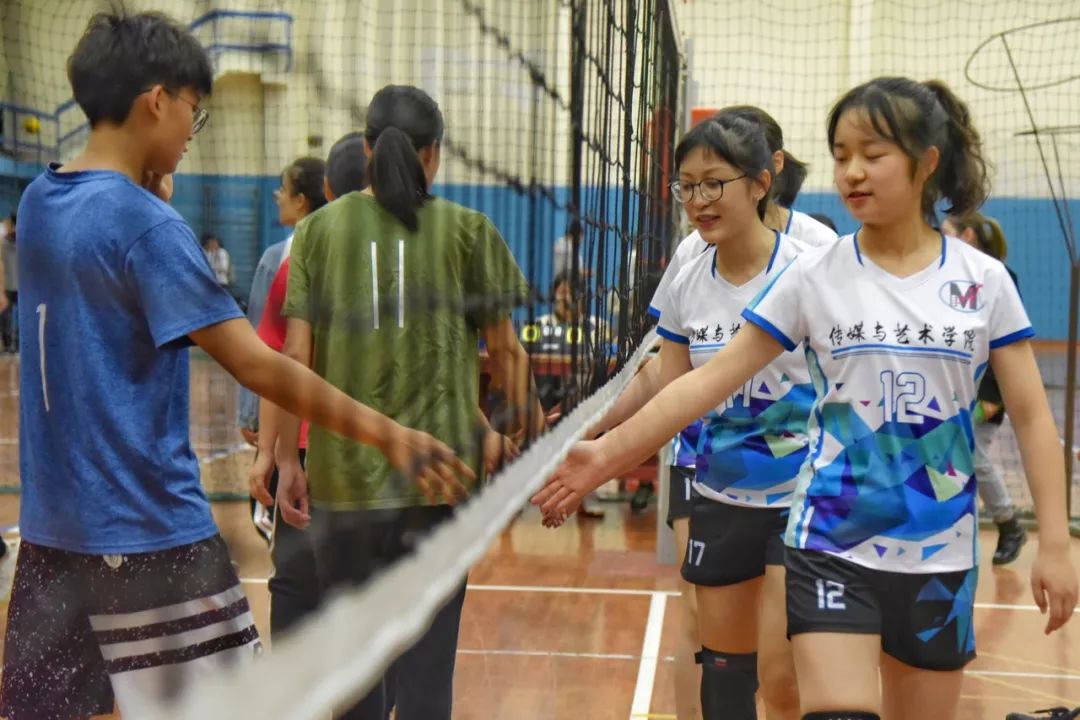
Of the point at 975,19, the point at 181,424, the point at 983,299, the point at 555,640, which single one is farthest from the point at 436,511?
the point at 975,19

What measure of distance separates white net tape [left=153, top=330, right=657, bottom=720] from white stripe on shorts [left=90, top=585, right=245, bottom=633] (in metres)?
0.09

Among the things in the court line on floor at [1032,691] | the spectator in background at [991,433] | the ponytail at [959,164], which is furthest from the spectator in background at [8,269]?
the spectator in background at [991,433]

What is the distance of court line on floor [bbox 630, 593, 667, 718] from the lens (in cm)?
369

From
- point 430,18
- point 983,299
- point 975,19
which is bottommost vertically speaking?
point 983,299

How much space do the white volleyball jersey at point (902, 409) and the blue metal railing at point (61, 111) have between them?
112 centimetres

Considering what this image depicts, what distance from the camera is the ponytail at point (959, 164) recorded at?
216 cm

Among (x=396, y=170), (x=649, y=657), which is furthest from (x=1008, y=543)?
(x=396, y=170)

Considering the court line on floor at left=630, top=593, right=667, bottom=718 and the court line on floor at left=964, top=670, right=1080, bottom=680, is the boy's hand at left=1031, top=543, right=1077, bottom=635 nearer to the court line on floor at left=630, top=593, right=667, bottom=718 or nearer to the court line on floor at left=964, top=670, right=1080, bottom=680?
the court line on floor at left=630, top=593, right=667, bottom=718

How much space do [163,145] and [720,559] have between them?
1.51 meters

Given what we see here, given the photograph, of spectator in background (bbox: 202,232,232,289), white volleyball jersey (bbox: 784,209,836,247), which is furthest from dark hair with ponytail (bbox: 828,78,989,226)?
spectator in background (bbox: 202,232,232,289)

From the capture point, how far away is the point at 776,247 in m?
2.78

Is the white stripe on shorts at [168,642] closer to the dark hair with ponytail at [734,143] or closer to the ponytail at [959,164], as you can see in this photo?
the ponytail at [959,164]

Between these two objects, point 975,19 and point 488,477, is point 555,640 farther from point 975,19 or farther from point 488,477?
point 975,19

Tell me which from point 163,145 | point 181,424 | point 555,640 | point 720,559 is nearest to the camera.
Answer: point 163,145
